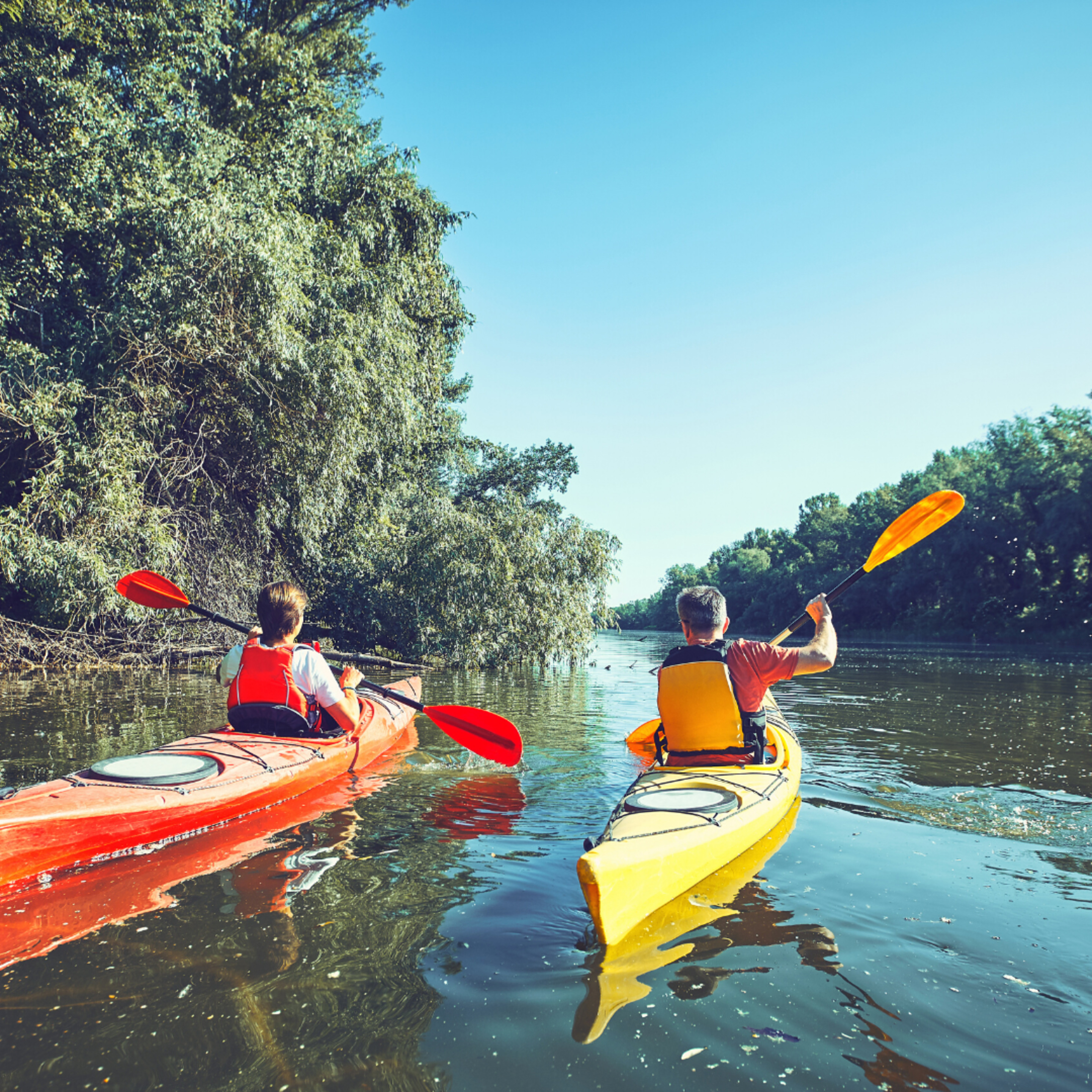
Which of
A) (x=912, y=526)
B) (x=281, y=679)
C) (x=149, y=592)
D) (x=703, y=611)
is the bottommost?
(x=281, y=679)

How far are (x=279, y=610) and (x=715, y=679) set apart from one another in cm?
260

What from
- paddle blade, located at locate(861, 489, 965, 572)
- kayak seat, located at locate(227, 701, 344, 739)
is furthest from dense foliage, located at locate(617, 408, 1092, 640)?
kayak seat, located at locate(227, 701, 344, 739)

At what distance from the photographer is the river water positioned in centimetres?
205

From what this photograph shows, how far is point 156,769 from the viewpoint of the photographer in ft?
13.5

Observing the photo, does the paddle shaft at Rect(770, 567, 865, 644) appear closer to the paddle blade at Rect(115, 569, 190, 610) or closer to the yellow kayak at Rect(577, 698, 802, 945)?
the yellow kayak at Rect(577, 698, 802, 945)

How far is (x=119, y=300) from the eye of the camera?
34.1ft

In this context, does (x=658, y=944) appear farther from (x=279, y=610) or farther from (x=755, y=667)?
(x=279, y=610)

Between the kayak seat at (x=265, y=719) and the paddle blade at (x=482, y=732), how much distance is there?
3.22 ft

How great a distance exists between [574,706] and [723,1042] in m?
8.06

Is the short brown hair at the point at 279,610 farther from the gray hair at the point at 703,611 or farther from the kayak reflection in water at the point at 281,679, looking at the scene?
the gray hair at the point at 703,611

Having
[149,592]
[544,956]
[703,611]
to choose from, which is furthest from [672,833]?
[149,592]

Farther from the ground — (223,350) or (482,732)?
(223,350)

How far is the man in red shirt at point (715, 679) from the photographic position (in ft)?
12.7

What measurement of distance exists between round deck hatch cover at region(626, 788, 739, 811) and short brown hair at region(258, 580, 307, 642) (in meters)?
2.32
